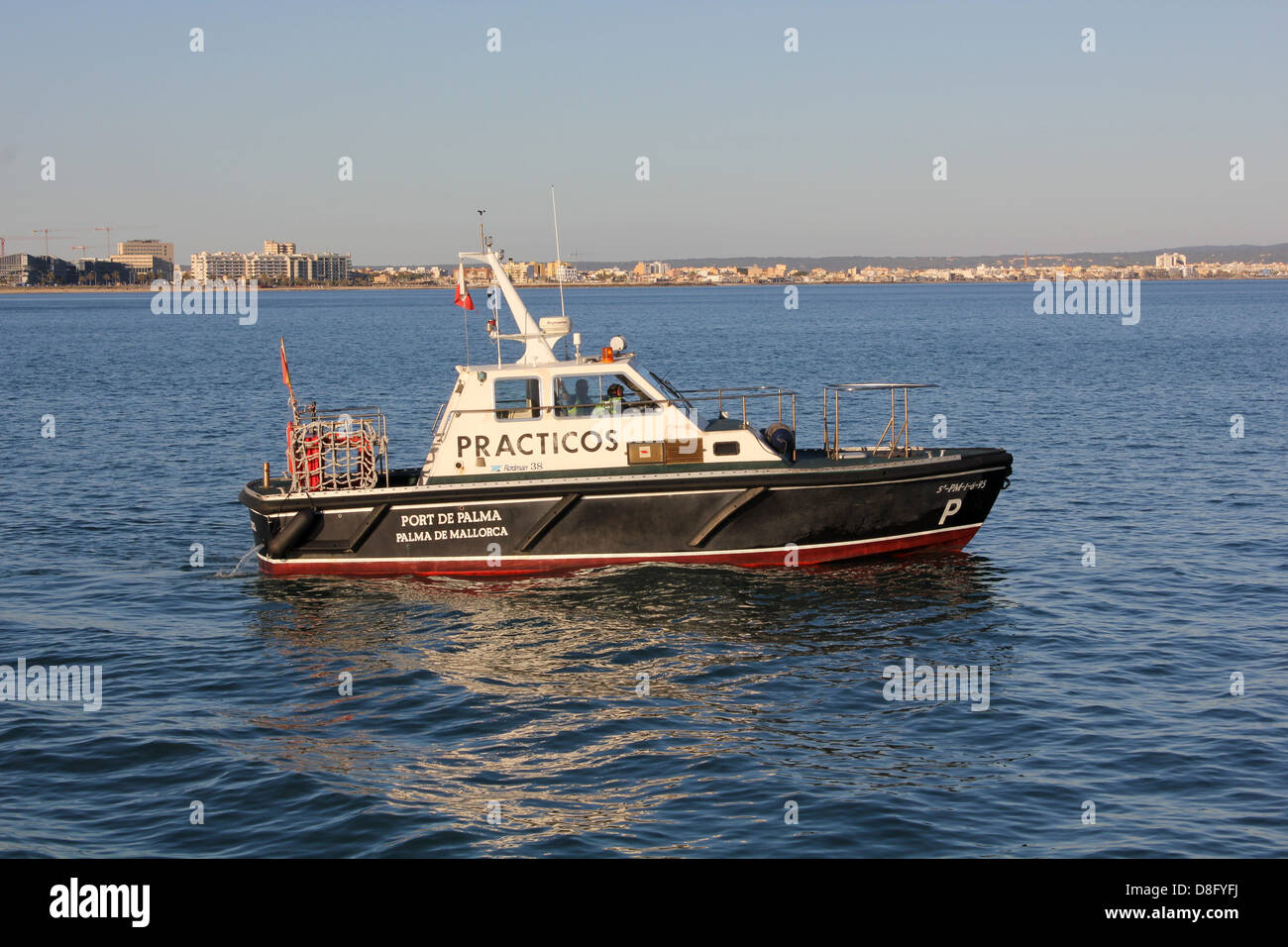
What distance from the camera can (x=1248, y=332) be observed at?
80.8m

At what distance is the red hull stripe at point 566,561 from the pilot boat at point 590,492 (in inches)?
0.9

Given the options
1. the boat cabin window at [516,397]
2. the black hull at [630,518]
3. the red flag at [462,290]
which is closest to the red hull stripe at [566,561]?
the black hull at [630,518]

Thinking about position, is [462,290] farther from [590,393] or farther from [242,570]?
[242,570]

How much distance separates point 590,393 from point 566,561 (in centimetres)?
249

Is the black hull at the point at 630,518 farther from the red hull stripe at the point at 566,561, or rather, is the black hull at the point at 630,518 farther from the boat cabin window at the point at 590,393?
the boat cabin window at the point at 590,393

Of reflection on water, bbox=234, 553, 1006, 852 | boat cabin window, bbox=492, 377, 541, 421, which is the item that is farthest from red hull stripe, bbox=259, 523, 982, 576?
boat cabin window, bbox=492, 377, 541, 421

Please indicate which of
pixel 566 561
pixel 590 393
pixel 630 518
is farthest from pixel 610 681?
pixel 590 393

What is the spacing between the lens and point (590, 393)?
1764 centimetres

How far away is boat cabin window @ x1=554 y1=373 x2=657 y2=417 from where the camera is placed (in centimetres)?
1742

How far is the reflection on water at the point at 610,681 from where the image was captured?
1085cm

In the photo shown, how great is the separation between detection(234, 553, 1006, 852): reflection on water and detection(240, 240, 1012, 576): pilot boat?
A: 1.26 feet
